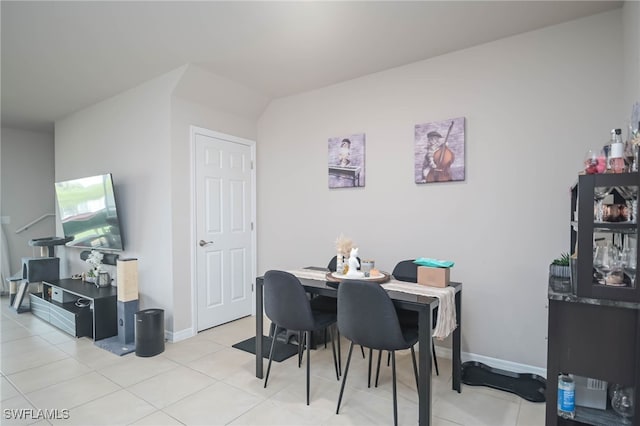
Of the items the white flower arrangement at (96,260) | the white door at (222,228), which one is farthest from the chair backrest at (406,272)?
the white flower arrangement at (96,260)

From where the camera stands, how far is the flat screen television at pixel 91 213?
388cm

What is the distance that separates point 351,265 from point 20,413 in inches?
93.8

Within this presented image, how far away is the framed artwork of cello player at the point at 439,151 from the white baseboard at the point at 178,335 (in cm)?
280

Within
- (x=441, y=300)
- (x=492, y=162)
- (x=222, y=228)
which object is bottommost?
(x=441, y=300)

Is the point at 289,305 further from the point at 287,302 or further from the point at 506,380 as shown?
the point at 506,380

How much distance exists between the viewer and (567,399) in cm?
174

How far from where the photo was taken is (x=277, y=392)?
97.2 inches

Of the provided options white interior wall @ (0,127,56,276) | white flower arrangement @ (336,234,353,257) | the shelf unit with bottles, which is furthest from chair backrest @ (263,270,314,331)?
white interior wall @ (0,127,56,276)

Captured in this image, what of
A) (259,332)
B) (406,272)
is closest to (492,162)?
(406,272)

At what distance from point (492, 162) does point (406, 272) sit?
1.17m

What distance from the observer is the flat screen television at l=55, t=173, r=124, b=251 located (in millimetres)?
3883

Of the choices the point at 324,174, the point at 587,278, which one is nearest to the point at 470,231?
the point at 587,278

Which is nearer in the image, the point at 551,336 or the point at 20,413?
the point at 551,336

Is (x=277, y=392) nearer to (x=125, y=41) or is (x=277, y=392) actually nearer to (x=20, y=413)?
(x=20, y=413)
